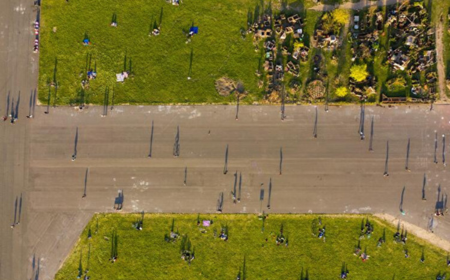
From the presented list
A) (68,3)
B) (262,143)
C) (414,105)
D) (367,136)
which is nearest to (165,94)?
(262,143)

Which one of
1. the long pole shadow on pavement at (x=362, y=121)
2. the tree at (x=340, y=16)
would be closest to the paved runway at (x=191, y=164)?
the long pole shadow on pavement at (x=362, y=121)

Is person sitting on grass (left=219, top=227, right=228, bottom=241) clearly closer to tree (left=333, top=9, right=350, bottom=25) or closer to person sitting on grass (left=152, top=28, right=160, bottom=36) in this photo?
person sitting on grass (left=152, top=28, right=160, bottom=36)

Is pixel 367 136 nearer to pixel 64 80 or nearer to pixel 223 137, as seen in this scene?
pixel 223 137

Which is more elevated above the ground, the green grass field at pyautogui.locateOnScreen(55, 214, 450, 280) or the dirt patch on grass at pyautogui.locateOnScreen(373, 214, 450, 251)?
the dirt patch on grass at pyautogui.locateOnScreen(373, 214, 450, 251)

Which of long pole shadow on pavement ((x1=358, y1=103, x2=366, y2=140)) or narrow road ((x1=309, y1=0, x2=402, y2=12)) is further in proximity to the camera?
narrow road ((x1=309, y1=0, x2=402, y2=12))

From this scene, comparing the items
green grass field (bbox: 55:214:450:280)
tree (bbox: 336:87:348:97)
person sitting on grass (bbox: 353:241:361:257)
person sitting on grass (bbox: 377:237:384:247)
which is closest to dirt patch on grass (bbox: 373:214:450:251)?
green grass field (bbox: 55:214:450:280)

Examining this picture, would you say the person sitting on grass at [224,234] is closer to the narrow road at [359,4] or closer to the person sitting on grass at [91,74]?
the person sitting on grass at [91,74]

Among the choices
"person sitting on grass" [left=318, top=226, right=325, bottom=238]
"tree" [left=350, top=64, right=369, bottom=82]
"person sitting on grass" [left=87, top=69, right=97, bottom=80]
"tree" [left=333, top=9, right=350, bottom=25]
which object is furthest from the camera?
"person sitting on grass" [left=87, top=69, right=97, bottom=80]
